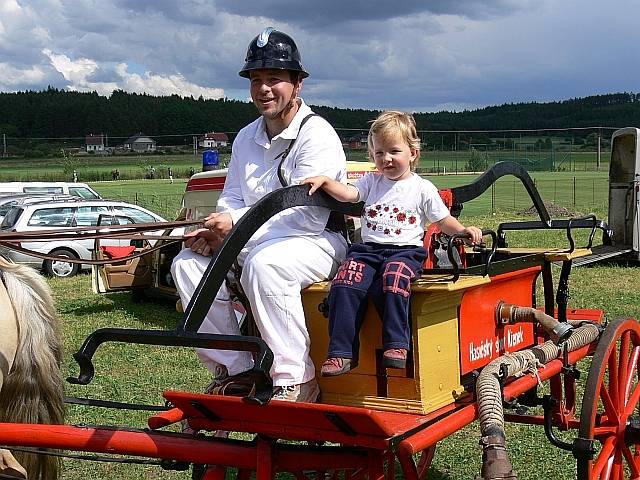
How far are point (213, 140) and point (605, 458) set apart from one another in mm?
49439

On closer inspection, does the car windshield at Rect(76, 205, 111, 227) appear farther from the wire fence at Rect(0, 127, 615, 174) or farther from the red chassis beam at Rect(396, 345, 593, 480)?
the wire fence at Rect(0, 127, 615, 174)

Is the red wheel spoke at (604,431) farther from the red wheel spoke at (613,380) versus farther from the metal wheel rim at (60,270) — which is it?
the metal wheel rim at (60,270)

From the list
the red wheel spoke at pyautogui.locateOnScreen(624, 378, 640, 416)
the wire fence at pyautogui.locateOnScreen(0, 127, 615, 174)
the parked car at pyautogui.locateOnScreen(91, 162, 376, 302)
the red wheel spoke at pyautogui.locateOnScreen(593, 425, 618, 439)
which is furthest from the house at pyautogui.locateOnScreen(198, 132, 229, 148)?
the red wheel spoke at pyautogui.locateOnScreen(593, 425, 618, 439)

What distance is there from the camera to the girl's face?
3395 millimetres

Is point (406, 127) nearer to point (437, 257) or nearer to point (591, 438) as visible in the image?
point (437, 257)

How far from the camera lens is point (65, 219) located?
57.0 feet

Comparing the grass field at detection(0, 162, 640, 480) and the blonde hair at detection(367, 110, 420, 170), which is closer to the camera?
the blonde hair at detection(367, 110, 420, 170)

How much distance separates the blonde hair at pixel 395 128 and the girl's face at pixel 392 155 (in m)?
0.01

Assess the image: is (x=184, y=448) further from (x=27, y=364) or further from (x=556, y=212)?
(x=556, y=212)

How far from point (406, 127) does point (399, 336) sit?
36.0 inches

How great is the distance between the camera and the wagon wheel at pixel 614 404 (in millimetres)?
3793

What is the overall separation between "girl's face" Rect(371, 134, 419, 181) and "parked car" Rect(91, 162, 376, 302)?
8.93 m

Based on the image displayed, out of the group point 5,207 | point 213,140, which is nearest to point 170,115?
point 213,140

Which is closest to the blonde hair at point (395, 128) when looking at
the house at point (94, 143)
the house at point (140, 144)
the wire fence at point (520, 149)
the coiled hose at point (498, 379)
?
the coiled hose at point (498, 379)
